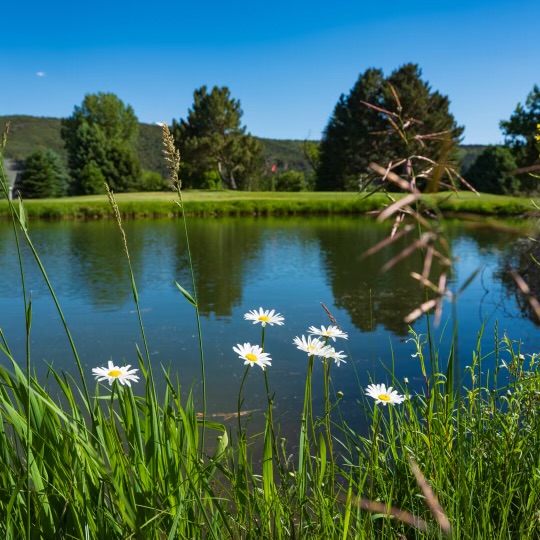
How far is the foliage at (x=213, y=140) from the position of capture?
40.2m

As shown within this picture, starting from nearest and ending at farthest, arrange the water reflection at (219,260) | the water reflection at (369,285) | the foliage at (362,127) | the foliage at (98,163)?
the water reflection at (369,285) → the water reflection at (219,260) → the foliage at (362,127) → the foliage at (98,163)

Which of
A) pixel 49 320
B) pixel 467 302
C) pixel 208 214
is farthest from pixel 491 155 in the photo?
pixel 49 320

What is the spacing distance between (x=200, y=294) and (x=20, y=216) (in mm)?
6467

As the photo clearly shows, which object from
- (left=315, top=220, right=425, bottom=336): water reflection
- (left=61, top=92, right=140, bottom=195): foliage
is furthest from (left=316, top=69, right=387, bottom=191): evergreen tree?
(left=315, top=220, right=425, bottom=336): water reflection

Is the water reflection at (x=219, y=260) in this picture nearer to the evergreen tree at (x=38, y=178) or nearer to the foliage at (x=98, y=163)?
the foliage at (x=98, y=163)

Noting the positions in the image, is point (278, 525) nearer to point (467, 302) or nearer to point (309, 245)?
point (467, 302)

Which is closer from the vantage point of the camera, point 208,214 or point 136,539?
point 136,539

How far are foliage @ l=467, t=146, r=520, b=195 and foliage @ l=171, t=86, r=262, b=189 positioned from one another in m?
17.6

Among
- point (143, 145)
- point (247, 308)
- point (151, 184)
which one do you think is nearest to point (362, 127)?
point (151, 184)

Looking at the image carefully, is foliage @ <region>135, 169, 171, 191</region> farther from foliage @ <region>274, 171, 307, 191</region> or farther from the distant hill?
the distant hill

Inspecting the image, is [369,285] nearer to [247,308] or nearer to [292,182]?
[247,308]

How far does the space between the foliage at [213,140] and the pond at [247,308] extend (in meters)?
27.4

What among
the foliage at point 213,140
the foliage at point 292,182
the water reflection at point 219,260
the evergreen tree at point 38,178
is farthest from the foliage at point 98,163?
the water reflection at point 219,260

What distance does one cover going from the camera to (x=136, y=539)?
1172mm
